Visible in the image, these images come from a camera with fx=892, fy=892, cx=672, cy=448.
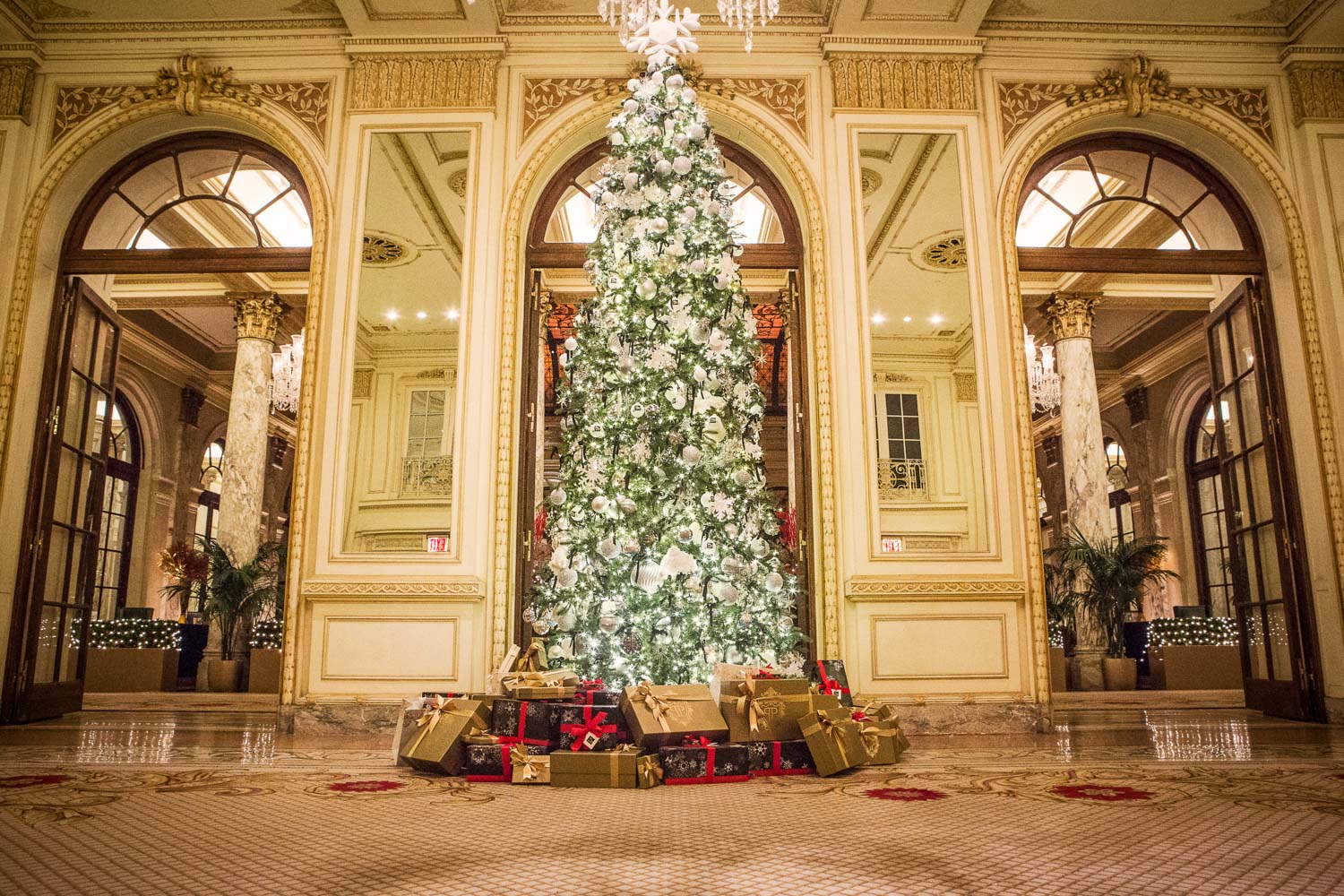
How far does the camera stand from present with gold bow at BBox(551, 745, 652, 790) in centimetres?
309

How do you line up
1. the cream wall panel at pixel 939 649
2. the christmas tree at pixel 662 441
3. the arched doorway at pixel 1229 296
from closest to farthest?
1. the christmas tree at pixel 662 441
2. the cream wall panel at pixel 939 649
3. the arched doorway at pixel 1229 296

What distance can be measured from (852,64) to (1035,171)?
56.8 inches

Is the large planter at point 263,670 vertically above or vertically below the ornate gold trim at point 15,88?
Answer: below

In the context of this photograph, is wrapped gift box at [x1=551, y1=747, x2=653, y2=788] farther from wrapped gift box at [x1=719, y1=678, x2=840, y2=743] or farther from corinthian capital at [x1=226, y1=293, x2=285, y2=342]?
corinthian capital at [x1=226, y1=293, x2=285, y2=342]

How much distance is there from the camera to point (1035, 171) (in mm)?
6051

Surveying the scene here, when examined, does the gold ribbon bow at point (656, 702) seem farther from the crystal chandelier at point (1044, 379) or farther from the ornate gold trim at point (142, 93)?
the crystal chandelier at point (1044, 379)

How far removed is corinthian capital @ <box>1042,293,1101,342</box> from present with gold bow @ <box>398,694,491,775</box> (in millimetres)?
9209

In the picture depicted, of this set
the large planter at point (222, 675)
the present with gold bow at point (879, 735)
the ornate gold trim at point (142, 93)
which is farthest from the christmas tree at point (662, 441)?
the large planter at point (222, 675)

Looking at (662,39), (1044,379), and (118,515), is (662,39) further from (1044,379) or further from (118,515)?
(118,515)

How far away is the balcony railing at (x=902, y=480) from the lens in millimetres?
5289

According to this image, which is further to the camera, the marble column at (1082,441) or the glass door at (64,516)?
the marble column at (1082,441)

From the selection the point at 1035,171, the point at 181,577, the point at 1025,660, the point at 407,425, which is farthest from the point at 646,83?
the point at 181,577

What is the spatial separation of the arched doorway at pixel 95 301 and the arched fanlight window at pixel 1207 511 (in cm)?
1163

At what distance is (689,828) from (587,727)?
39.4 inches
